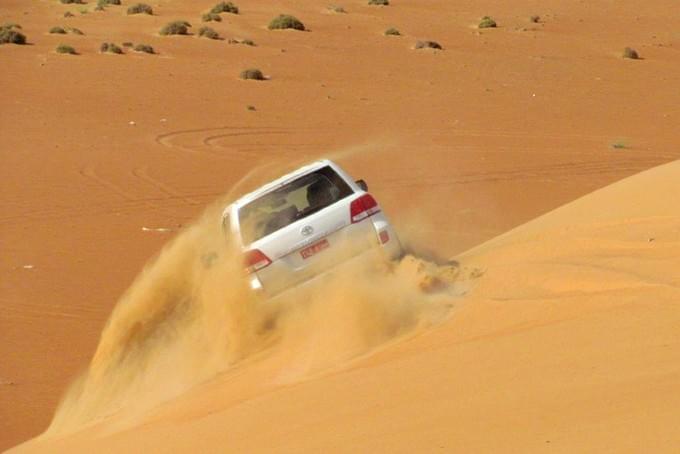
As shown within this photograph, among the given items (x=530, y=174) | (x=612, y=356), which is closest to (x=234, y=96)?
(x=530, y=174)

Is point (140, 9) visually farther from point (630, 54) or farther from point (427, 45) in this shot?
point (630, 54)

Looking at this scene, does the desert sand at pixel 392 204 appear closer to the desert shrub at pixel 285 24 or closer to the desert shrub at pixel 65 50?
the desert shrub at pixel 285 24

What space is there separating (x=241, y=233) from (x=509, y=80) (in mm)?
25894

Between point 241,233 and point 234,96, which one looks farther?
point 234,96

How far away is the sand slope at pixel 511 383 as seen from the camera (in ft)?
22.9

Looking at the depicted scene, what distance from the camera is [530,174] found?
24828 mm

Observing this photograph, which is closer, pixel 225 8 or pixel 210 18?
pixel 210 18

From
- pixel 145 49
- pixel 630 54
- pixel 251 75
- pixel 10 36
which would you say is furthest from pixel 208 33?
pixel 630 54

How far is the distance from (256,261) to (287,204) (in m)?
0.87

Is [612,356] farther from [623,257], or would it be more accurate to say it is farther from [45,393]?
[45,393]

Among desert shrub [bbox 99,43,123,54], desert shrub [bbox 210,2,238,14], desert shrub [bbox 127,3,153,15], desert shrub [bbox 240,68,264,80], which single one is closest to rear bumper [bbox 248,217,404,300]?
desert shrub [bbox 240,68,264,80]

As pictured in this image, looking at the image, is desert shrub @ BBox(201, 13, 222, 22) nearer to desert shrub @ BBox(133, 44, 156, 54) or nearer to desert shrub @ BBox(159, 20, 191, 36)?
desert shrub @ BBox(159, 20, 191, 36)

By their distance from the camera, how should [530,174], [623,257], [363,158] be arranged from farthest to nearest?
1. [363,158]
2. [530,174]
3. [623,257]

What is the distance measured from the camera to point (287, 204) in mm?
12133
